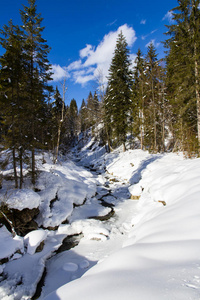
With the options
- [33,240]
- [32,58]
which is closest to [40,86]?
[32,58]

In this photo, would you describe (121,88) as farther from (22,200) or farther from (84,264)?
(84,264)

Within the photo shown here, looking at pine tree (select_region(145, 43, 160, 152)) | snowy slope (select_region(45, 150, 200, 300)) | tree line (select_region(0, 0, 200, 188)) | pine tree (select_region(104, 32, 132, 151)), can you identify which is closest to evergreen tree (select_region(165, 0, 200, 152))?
tree line (select_region(0, 0, 200, 188))

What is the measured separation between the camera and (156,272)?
1796mm

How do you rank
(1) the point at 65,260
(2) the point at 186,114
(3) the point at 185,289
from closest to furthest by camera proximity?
(3) the point at 185,289, (1) the point at 65,260, (2) the point at 186,114

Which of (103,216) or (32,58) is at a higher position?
(32,58)

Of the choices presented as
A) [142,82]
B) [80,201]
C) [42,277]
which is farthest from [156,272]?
[142,82]

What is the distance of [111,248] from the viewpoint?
18.4 ft

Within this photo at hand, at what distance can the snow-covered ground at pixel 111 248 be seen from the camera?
1.69 m

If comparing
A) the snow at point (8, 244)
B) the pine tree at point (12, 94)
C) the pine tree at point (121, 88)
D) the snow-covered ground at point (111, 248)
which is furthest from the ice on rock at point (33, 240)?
the pine tree at point (121, 88)

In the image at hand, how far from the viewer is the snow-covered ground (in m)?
1.69

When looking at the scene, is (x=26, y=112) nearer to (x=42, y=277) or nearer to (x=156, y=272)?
(x=42, y=277)

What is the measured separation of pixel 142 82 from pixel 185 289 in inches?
838

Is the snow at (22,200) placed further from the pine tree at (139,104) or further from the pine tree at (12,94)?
the pine tree at (139,104)

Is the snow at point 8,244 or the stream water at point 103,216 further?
the snow at point 8,244
